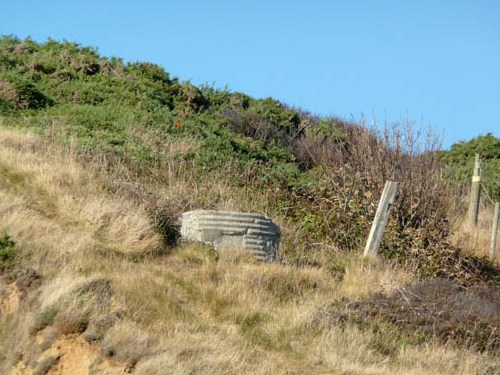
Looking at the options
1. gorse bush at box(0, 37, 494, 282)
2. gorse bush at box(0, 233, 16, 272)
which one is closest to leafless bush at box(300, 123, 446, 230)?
gorse bush at box(0, 37, 494, 282)

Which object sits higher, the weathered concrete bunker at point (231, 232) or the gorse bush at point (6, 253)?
the weathered concrete bunker at point (231, 232)

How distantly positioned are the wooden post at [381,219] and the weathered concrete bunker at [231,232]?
1905mm

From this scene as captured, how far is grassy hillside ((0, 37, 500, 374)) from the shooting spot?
344 inches

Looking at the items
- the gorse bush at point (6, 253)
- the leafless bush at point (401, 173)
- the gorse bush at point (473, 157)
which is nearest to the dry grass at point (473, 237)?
the leafless bush at point (401, 173)

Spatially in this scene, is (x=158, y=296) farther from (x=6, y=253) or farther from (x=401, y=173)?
(x=401, y=173)

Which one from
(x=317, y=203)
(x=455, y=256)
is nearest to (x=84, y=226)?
(x=317, y=203)

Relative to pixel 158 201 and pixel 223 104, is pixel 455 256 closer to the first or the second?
pixel 158 201

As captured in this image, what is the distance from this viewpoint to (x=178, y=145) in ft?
57.1

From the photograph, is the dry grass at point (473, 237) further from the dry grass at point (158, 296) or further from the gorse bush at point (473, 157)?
the gorse bush at point (473, 157)

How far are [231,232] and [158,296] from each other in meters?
2.51

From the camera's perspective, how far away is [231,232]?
12188 mm

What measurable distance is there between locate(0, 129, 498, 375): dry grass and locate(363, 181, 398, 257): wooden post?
438 millimetres

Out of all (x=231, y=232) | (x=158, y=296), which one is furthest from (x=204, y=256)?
(x=158, y=296)

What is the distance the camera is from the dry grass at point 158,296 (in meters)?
8.48
